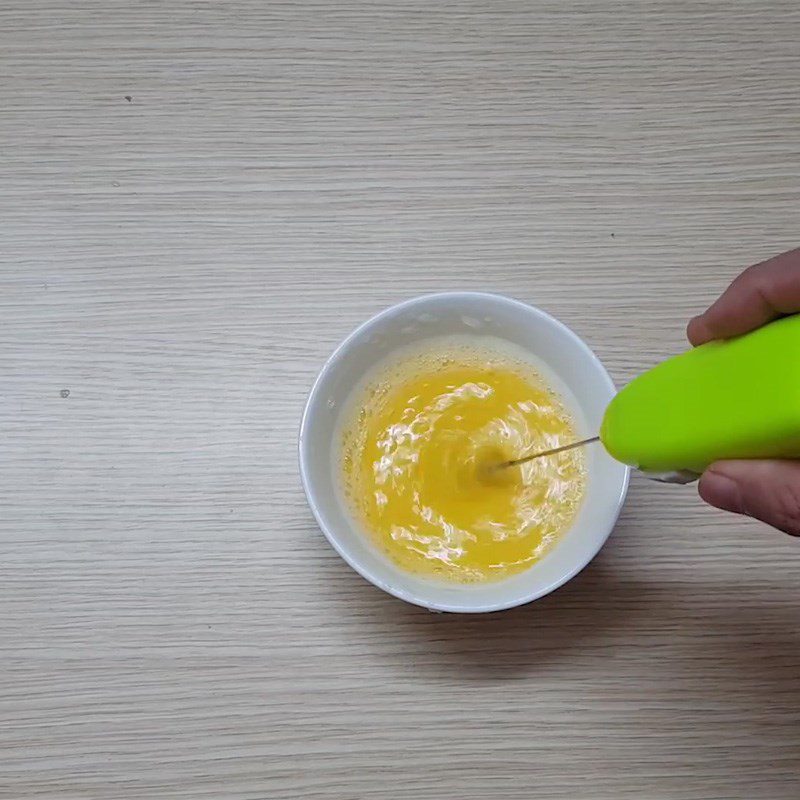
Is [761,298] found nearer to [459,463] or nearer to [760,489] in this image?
[760,489]

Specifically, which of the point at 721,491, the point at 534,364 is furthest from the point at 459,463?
the point at 721,491

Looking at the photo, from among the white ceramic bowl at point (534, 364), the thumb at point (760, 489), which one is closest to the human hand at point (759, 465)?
the thumb at point (760, 489)

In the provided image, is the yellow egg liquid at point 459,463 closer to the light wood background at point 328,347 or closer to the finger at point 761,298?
the light wood background at point 328,347

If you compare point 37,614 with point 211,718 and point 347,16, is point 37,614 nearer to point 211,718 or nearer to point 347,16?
point 211,718

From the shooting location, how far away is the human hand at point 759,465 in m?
0.49

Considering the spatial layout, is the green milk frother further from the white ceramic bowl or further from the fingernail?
the white ceramic bowl

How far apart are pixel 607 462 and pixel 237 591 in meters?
0.34

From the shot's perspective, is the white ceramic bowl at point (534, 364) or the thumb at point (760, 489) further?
the white ceramic bowl at point (534, 364)

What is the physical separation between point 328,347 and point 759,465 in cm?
41

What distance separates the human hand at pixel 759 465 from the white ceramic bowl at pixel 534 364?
15cm

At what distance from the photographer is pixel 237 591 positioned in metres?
0.74

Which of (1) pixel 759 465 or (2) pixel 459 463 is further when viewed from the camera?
(2) pixel 459 463

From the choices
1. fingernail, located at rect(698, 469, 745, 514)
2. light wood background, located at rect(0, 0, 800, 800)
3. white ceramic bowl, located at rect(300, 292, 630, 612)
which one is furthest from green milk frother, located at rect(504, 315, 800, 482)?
light wood background, located at rect(0, 0, 800, 800)

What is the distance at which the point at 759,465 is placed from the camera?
493 millimetres
